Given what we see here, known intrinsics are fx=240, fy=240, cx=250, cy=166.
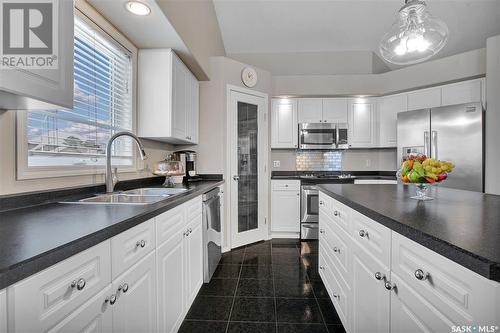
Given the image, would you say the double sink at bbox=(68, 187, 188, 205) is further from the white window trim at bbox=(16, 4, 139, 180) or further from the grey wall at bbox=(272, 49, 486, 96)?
the grey wall at bbox=(272, 49, 486, 96)

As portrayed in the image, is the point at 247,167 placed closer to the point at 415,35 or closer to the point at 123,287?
the point at 415,35

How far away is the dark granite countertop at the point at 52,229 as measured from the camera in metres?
0.57

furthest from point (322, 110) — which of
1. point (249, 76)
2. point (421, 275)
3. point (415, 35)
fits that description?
point (421, 275)

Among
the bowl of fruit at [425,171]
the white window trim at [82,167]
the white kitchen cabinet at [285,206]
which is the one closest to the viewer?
the white window trim at [82,167]

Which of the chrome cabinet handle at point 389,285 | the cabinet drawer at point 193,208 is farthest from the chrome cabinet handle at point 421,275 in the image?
the cabinet drawer at point 193,208

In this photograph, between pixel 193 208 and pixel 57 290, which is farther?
pixel 193 208

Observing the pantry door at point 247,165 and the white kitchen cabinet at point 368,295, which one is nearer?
the white kitchen cabinet at point 368,295

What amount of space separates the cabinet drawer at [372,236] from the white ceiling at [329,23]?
3099 mm

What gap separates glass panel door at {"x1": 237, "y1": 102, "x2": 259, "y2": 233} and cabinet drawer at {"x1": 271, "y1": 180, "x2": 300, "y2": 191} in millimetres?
371

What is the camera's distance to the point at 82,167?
5.42ft

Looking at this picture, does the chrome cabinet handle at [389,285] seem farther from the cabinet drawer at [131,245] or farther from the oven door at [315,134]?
the oven door at [315,134]

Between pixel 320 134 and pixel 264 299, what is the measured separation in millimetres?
2830

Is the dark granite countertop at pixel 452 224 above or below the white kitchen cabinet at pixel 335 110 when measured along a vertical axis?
below

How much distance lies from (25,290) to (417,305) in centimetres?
113
